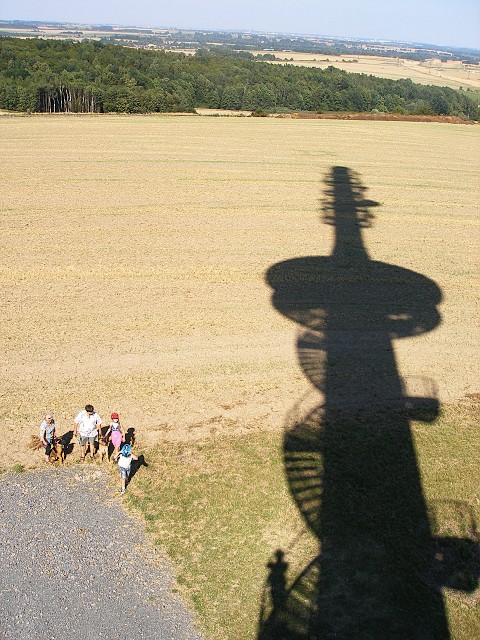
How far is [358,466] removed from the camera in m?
12.7

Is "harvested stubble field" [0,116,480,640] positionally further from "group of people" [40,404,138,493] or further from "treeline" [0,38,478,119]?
"treeline" [0,38,478,119]

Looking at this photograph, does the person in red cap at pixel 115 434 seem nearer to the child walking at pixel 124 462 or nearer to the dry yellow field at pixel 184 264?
the child walking at pixel 124 462

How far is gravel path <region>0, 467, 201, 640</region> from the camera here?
9.02 m

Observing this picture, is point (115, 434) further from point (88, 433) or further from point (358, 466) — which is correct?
point (358, 466)

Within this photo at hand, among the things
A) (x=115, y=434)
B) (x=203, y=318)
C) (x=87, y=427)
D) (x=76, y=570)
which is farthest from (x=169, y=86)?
(x=76, y=570)

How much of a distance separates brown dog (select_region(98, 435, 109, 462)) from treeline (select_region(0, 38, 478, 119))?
2174 inches

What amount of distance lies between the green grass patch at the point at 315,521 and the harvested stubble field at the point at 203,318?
5 centimetres

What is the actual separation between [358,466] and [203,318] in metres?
7.66

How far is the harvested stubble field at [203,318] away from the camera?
37.9 ft

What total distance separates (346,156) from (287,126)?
43.1ft

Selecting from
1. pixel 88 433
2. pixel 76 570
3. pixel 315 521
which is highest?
pixel 88 433

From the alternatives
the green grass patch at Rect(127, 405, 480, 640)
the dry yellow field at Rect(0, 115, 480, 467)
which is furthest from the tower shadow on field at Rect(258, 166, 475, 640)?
the dry yellow field at Rect(0, 115, 480, 467)

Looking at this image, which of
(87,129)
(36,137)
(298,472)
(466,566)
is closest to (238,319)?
(298,472)

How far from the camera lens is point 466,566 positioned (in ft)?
34.4
